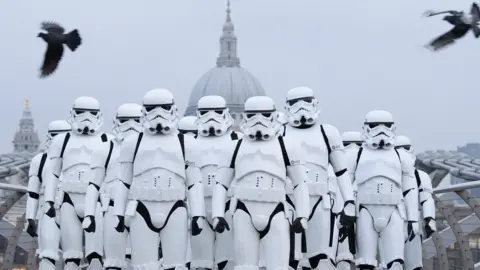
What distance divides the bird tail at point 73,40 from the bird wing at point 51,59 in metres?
0.11

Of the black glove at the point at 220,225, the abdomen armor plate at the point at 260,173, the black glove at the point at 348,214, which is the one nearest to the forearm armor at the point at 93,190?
the black glove at the point at 220,225

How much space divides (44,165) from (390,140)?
14.6ft

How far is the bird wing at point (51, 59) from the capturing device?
49.2 ft

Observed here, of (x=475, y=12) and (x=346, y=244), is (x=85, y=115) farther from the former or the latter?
(x=475, y=12)

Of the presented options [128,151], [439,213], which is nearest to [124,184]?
[128,151]

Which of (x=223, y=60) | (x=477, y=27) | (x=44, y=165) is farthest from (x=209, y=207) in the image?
(x=223, y=60)

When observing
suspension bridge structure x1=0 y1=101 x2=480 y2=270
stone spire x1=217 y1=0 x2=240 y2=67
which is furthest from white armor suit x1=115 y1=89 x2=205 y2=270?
stone spire x1=217 y1=0 x2=240 y2=67

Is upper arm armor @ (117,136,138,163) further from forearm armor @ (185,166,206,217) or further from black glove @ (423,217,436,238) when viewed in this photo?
black glove @ (423,217,436,238)

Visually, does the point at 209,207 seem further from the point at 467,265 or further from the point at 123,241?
the point at 467,265

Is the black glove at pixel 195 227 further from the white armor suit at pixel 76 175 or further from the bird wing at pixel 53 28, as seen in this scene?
the bird wing at pixel 53 28

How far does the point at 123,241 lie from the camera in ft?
54.1

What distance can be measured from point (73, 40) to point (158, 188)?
6.66 ft

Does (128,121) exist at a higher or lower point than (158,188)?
higher

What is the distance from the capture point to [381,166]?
1717cm
